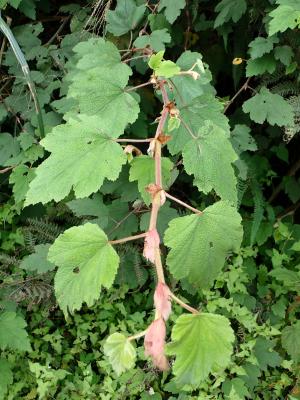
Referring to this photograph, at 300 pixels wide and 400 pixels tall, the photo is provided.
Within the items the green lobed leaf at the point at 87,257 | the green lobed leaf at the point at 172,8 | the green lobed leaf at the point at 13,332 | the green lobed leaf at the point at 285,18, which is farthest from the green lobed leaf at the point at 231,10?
the green lobed leaf at the point at 13,332

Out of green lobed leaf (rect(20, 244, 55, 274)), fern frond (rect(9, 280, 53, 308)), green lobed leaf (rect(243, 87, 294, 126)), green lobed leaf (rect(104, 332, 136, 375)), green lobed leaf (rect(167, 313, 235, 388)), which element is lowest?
fern frond (rect(9, 280, 53, 308))

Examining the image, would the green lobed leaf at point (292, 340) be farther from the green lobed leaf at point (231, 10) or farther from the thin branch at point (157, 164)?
the thin branch at point (157, 164)

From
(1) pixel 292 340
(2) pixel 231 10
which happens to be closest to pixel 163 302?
(2) pixel 231 10

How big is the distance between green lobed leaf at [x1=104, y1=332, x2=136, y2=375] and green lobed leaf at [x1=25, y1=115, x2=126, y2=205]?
0.32 meters

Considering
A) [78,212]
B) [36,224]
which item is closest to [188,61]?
[78,212]

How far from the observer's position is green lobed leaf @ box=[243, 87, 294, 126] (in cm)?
190

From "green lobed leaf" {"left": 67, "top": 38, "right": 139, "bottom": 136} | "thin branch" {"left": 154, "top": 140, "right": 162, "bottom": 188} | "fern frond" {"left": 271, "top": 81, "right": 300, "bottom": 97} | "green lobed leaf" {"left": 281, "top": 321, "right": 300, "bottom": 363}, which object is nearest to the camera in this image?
"thin branch" {"left": 154, "top": 140, "right": 162, "bottom": 188}

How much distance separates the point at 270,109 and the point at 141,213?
63cm

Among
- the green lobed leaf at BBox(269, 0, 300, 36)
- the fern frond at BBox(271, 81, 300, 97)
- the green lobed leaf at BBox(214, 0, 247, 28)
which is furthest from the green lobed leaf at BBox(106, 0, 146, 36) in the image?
the fern frond at BBox(271, 81, 300, 97)

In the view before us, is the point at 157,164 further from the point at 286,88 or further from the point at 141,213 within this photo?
the point at 286,88

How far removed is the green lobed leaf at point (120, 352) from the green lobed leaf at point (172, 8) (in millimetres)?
1385

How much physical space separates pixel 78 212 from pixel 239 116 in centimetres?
86

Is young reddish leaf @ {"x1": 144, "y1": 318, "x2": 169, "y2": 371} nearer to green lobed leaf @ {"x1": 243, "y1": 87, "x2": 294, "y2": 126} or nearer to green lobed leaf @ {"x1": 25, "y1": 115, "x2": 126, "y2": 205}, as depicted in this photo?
green lobed leaf @ {"x1": 25, "y1": 115, "x2": 126, "y2": 205}

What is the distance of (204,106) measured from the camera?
1.37 m
